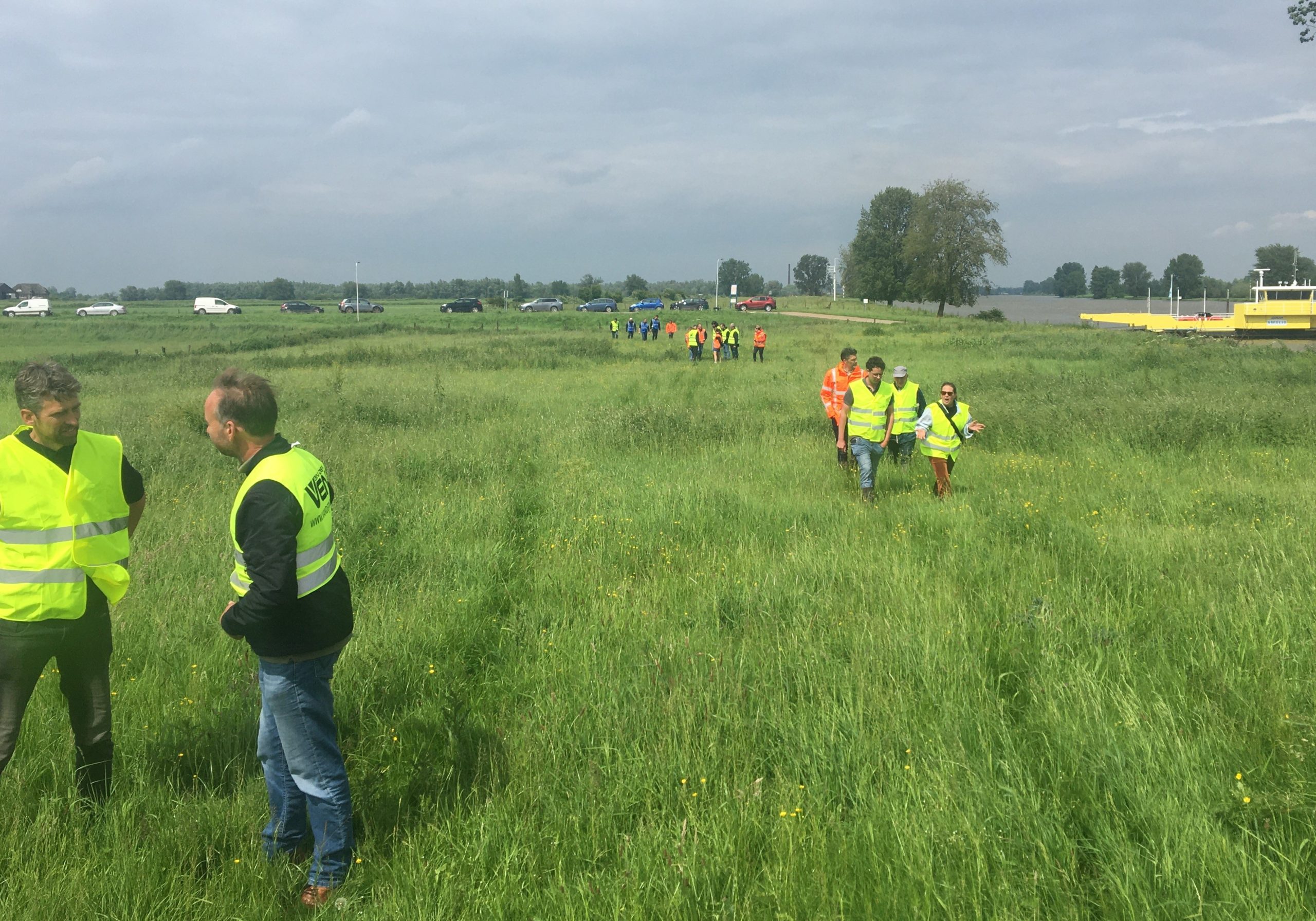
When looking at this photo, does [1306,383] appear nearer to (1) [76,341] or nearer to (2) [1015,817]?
(2) [1015,817]

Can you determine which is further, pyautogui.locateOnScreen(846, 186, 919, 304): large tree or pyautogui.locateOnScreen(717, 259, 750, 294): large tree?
pyautogui.locateOnScreen(717, 259, 750, 294): large tree

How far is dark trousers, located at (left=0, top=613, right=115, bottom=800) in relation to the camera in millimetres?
3393

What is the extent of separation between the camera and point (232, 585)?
3.54m

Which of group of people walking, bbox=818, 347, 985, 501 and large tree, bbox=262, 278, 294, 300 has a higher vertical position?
large tree, bbox=262, 278, 294, 300

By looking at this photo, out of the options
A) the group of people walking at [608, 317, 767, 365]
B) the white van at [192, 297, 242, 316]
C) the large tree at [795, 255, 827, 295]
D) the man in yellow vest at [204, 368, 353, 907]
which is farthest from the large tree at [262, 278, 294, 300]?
the man in yellow vest at [204, 368, 353, 907]

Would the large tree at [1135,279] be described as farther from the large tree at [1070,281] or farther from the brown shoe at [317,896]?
the brown shoe at [317,896]

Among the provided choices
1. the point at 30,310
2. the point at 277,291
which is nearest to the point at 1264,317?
the point at 30,310

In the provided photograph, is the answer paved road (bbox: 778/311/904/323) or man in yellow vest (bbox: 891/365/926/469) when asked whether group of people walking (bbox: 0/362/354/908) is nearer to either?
man in yellow vest (bbox: 891/365/926/469)

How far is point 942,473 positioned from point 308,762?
7.59m

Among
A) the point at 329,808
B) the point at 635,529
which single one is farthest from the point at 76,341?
the point at 329,808

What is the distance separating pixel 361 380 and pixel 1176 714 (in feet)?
74.7

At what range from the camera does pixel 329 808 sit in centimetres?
324

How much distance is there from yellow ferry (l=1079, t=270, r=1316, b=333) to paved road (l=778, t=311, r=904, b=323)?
51.6 ft

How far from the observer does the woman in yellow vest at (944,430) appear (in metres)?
9.04
